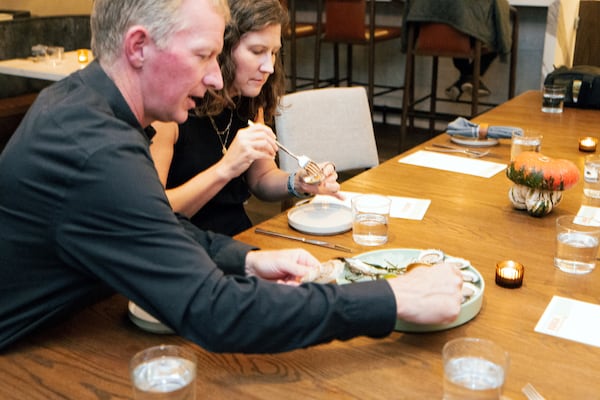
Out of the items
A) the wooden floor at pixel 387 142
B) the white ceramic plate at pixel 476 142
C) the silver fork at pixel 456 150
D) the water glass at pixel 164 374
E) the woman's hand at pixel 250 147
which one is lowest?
the wooden floor at pixel 387 142

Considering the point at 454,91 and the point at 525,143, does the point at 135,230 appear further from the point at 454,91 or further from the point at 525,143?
the point at 454,91

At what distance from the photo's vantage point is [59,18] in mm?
5312

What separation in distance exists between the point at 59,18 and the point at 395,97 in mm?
2804

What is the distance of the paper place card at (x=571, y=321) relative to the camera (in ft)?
3.71

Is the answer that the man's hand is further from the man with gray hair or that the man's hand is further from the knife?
the knife

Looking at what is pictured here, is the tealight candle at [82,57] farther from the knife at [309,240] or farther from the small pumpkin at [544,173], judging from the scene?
the small pumpkin at [544,173]

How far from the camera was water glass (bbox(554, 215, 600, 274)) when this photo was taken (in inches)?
54.5

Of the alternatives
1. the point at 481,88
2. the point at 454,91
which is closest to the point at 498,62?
the point at 481,88

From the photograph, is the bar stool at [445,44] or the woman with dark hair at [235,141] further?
the bar stool at [445,44]

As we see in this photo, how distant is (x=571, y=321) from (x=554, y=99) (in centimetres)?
193

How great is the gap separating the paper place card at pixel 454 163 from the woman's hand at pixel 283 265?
3.21 ft

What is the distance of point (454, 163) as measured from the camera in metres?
2.18

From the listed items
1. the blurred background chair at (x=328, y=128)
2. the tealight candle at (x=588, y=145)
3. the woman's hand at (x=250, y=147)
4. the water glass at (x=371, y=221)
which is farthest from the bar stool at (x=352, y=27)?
the water glass at (x=371, y=221)

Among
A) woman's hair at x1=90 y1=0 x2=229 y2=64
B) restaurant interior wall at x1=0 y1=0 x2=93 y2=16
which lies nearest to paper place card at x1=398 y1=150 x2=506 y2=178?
woman's hair at x1=90 y1=0 x2=229 y2=64
